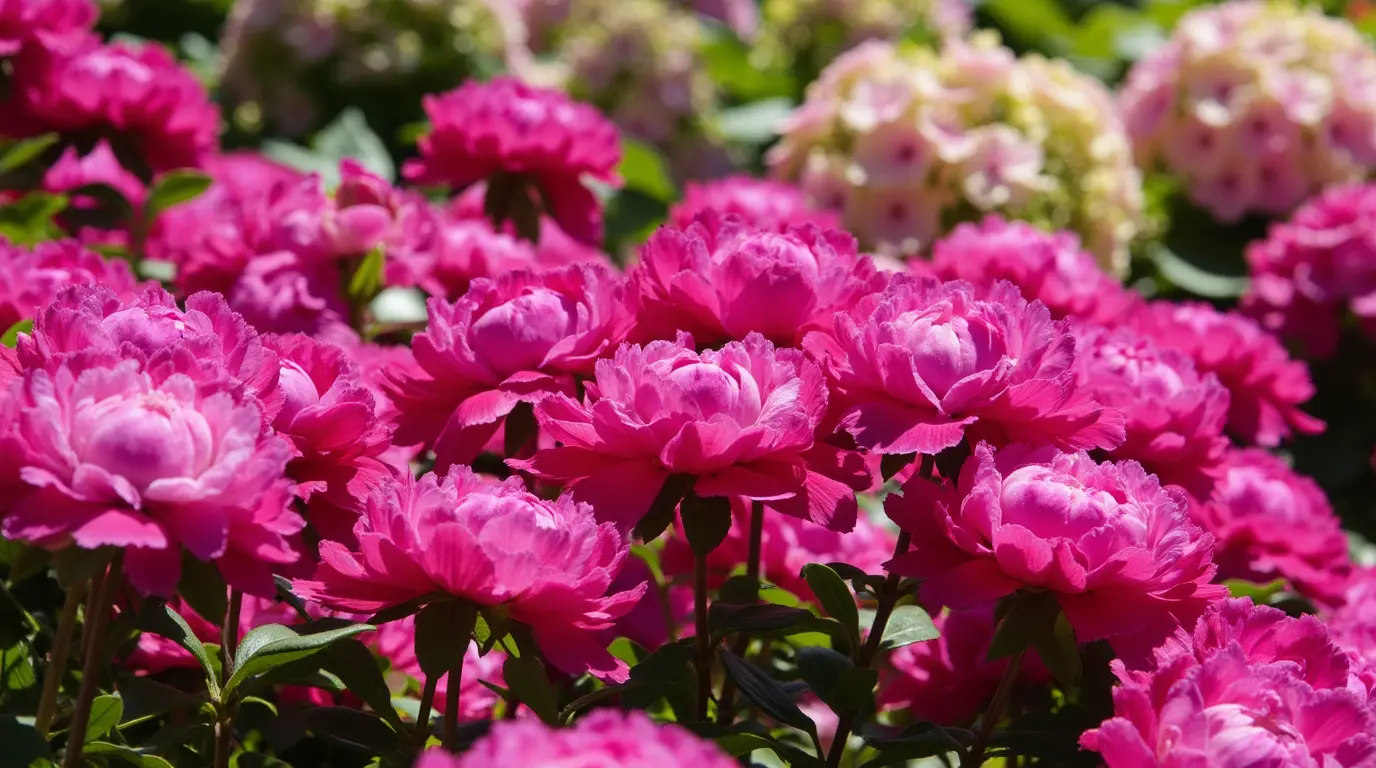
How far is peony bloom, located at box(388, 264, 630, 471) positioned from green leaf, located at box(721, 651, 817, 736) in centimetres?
21

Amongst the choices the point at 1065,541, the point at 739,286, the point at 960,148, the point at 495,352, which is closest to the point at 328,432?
the point at 495,352

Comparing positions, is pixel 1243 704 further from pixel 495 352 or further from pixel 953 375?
pixel 495 352

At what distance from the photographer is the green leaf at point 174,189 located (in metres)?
1.47

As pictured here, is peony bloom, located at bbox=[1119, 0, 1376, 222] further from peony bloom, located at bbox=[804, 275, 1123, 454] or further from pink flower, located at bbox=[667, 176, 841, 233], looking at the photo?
peony bloom, located at bbox=[804, 275, 1123, 454]

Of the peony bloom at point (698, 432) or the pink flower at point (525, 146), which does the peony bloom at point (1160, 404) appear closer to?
the peony bloom at point (698, 432)

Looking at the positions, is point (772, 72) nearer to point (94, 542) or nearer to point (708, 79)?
point (708, 79)

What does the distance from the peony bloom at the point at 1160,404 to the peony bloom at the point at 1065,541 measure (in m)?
0.18

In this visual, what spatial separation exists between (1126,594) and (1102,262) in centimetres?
148

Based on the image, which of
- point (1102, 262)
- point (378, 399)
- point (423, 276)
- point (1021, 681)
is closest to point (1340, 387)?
point (1102, 262)

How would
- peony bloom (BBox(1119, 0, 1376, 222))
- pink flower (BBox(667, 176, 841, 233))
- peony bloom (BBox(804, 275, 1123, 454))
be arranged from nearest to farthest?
peony bloom (BBox(804, 275, 1123, 454)), pink flower (BBox(667, 176, 841, 233)), peony bloom (BBox(1119, 0, 1376, 222))

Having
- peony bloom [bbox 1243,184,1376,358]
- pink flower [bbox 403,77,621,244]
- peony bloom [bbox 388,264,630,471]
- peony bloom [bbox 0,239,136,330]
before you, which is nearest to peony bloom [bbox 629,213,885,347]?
peony bloom [bbox 388,264,630,471]

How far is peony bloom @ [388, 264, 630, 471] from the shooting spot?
88 cm

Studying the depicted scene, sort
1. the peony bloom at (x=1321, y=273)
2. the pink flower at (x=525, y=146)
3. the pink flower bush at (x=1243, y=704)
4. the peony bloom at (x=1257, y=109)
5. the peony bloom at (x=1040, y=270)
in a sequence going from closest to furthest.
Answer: the pink flower bush at (x=1243, y=704)
the peony bloom at (x=1040, y=270)
the pink flower at (x=525, y=146)
the peony bloom at (x=1321, y=273)
the peony bloom at (x=1257, y=109)

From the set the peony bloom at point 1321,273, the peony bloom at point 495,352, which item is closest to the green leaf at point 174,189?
the peony bloom at point 495,352
